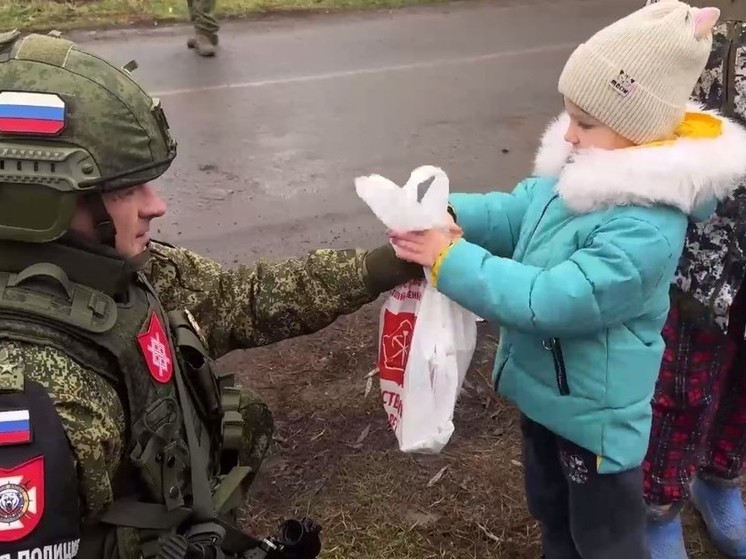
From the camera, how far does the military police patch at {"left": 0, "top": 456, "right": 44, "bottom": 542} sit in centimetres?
164

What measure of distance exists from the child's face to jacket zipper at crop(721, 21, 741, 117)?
1.53 ft

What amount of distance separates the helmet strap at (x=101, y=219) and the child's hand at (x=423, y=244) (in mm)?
725

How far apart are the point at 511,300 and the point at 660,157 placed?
0.50m

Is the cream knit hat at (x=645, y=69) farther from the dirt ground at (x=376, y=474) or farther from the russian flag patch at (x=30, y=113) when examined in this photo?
the dirt ground at (x=376, y=474)

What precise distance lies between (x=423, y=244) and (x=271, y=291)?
1.74ft

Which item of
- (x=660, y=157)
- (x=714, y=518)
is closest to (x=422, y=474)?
(x=714, y=518)

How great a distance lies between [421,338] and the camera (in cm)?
243

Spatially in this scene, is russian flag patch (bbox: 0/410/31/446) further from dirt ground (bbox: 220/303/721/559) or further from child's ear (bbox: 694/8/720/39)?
child's ear (bbox: 694/8/720/39)

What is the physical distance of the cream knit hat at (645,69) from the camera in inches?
83.2

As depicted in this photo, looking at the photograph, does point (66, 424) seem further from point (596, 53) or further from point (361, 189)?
point (596, 53)

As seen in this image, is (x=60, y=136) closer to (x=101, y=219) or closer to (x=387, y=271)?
(x=101, y=219)

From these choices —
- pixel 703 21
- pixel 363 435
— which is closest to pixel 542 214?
pixel 703 21

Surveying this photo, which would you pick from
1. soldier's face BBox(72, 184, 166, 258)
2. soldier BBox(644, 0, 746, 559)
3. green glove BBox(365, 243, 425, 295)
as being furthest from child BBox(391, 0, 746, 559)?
soldier's face BBox(72, 184, 166, 258)

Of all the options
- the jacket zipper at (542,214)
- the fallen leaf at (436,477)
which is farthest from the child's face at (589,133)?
the fallen leaf at (436,477)
